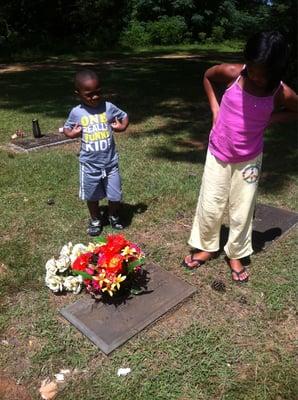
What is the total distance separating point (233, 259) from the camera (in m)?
3.67

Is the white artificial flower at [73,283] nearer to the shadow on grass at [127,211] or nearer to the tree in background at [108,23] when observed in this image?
the shadow on grass at [127,211]

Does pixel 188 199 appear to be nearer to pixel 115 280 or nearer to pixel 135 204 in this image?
pixel 135 204

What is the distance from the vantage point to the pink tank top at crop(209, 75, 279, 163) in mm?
3094

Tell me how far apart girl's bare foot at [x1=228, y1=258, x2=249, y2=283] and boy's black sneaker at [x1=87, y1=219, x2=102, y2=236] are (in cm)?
129

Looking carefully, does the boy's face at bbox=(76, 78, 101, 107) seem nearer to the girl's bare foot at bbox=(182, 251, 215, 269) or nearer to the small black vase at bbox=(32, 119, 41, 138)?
the girl's bare foot at bbox=(182, 251, 215, 269)

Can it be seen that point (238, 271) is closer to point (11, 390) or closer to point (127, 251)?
point (127, 251)

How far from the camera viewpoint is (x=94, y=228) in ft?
14.3

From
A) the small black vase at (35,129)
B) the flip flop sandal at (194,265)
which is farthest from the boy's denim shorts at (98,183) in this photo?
the small black vase at (35,129)

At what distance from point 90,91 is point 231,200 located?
146 cm

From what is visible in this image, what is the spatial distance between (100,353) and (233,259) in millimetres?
1300

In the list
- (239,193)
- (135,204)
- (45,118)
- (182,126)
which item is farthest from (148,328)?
(45,118)

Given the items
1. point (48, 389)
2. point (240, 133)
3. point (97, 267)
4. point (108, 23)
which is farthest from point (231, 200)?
point (108, 23)

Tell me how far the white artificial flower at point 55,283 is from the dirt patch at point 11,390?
2.64 feet

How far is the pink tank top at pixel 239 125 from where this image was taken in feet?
10.2
